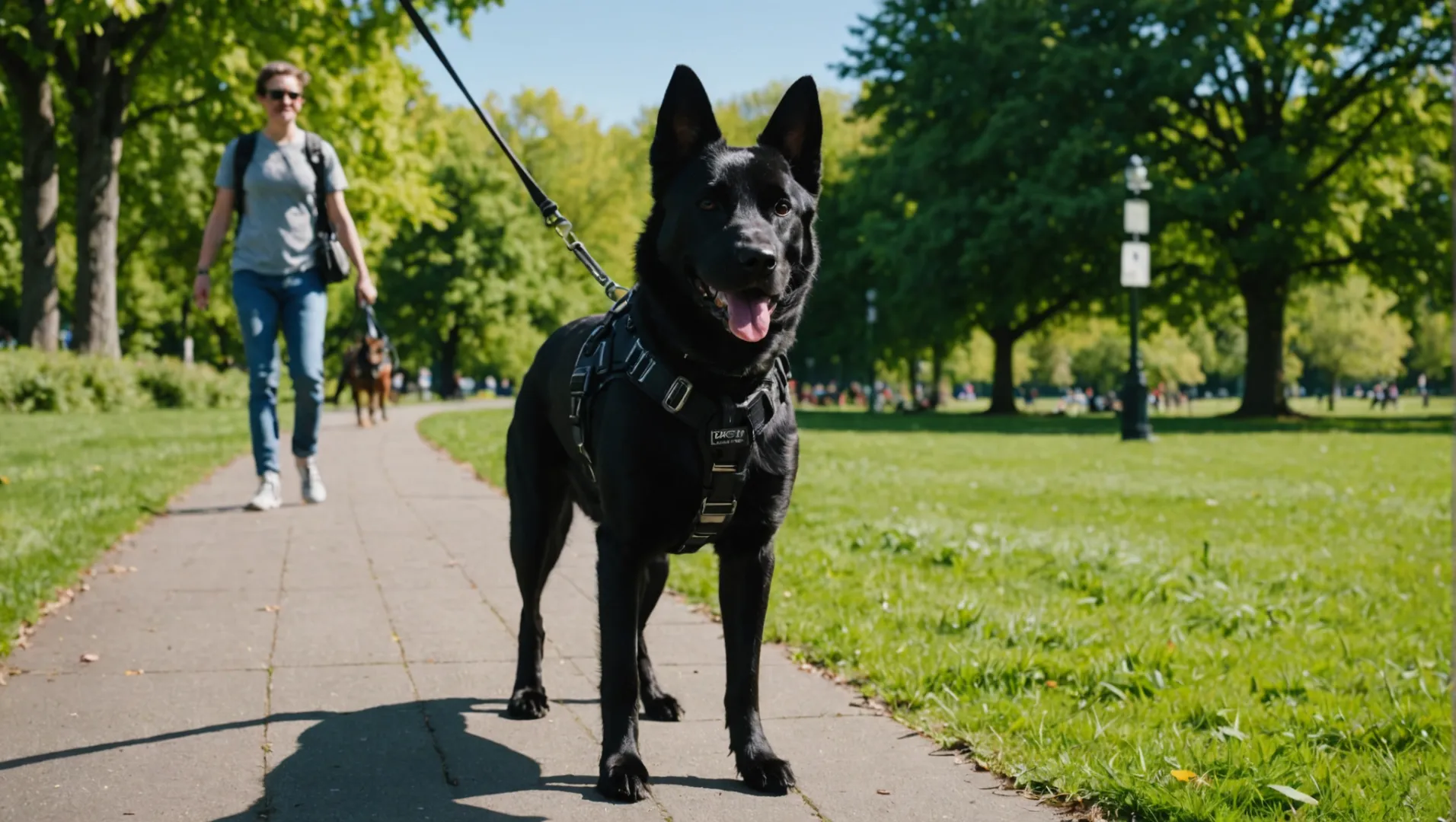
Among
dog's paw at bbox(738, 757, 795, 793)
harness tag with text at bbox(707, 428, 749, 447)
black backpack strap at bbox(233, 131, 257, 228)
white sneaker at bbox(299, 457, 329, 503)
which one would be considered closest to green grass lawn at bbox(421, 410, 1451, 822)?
dog's paw at bbox(738, 757, 795, 793)

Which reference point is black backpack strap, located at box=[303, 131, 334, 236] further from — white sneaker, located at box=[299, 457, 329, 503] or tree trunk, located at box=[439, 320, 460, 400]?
tree trunk, located at box=[439, 320, 460, 400]

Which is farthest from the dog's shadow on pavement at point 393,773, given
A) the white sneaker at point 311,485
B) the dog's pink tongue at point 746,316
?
the white sneaker at point 311,485

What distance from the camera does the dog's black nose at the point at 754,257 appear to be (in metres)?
2.87

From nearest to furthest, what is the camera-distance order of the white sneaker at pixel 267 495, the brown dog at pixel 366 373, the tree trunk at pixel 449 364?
the white sneaker at pixel 267 495 < the brown dog at pixel 366 373 < the tree trunk at pixel 449 364

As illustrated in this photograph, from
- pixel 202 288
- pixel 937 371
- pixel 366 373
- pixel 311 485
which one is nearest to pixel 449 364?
pixel 937 371

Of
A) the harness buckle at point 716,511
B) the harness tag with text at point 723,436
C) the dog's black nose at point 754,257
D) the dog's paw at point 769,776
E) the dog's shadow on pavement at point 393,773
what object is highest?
the dog's black nose at point 754,257

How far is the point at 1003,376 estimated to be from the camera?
37.8m

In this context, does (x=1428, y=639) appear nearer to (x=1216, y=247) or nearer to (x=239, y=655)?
(x=239, y=655)

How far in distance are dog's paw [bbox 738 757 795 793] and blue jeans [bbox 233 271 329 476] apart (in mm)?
5023

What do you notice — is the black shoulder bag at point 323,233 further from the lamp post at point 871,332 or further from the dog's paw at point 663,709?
the lamp post at point 871,332

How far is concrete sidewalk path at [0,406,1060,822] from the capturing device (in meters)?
3.04

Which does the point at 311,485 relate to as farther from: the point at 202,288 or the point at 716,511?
the point at 716,511

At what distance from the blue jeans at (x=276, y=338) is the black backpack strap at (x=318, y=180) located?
11.5 inches

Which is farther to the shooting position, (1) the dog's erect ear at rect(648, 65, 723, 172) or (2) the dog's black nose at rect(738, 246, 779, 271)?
(1) the dog's erect ear at rect(648, 65, 723, 172)
